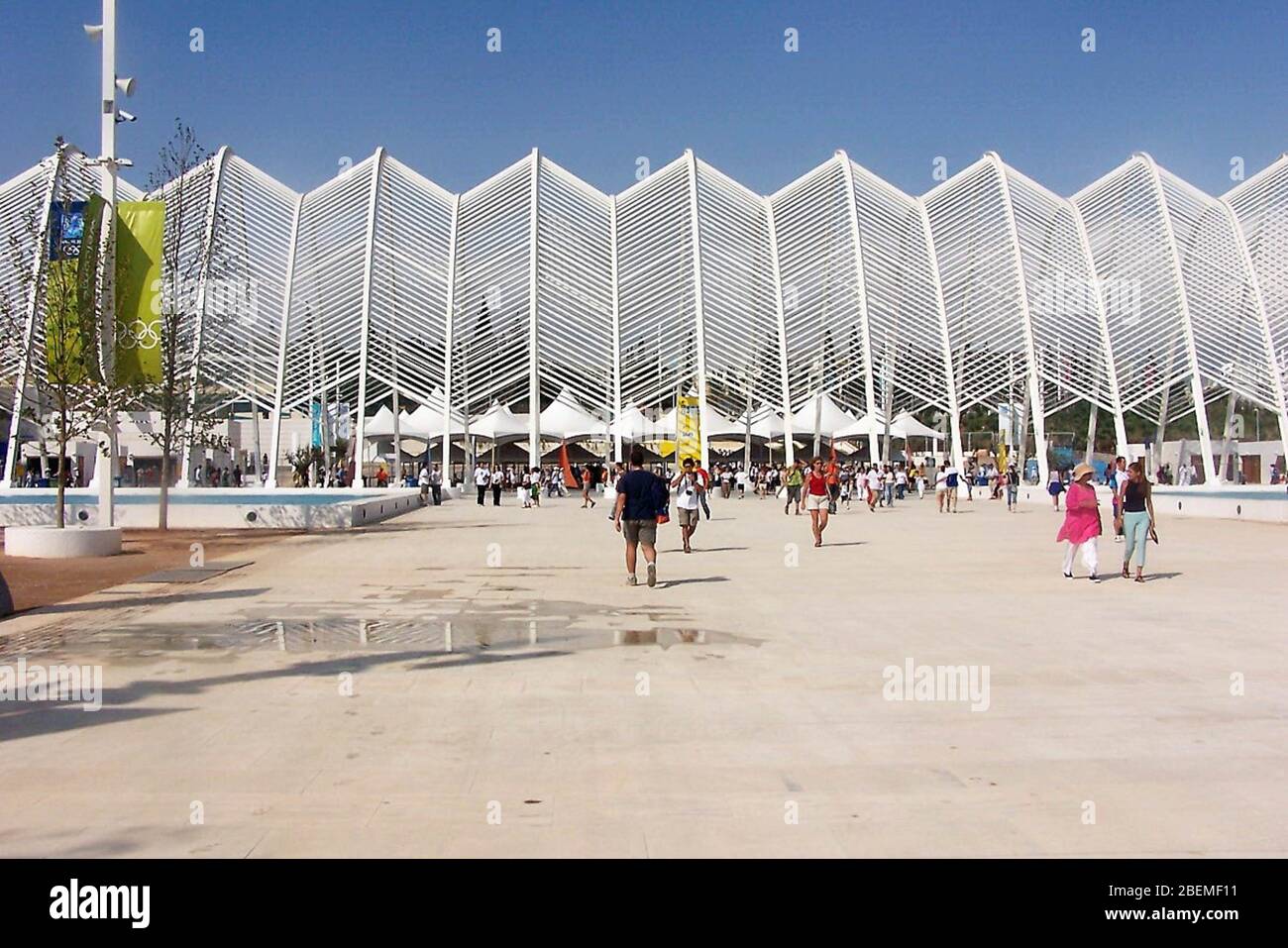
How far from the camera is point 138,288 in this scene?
18.6m

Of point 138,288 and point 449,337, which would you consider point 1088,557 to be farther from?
point 449,337

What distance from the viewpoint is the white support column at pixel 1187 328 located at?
51812mm

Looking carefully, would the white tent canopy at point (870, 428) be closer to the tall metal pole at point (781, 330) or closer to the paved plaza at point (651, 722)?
the tall metal pole at point (781, 330)

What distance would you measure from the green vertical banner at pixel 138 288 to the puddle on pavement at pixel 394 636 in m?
9.22

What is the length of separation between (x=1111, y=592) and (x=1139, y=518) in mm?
1511

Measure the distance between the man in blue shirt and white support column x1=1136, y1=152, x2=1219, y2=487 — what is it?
4192cm

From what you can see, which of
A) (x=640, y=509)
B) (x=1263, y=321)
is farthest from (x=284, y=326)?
(x=640, y=509)

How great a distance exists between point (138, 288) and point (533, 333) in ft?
113

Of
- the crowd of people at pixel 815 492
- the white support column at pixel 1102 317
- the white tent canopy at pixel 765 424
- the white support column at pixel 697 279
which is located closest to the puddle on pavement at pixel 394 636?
the crowd of people at pixel 815 492

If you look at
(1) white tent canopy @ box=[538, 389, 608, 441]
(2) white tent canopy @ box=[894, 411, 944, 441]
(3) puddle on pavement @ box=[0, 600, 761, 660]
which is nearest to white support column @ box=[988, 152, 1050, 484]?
(2) white tent canopy @ box=[894, 411, 944, 441]

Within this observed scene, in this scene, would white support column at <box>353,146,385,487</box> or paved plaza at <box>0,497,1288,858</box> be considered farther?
white support column at <box>353,146,385,487</box>

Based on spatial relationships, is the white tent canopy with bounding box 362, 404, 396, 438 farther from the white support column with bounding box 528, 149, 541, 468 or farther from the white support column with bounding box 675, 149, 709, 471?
the white support column with bounding box 675, 149, 709, 471

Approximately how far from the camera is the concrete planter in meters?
17.0

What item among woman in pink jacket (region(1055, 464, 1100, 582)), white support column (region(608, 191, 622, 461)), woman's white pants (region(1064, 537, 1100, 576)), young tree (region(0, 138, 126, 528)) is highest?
white support column (region(608, 191, 622, 461))
